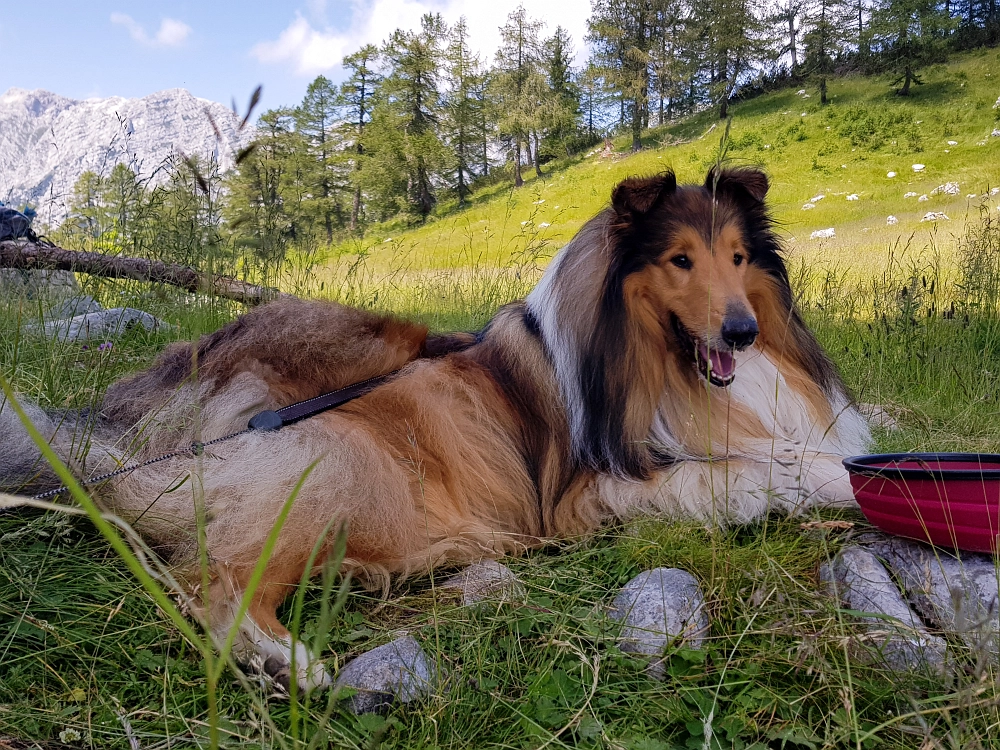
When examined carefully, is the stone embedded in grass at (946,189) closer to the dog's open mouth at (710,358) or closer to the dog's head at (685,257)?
the dog's head at (685,257)

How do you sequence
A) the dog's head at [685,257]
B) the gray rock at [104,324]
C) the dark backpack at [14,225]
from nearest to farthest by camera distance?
the dog's head at [685,257] < the gray rock at [104,324] < the dark backpack at [14,225]

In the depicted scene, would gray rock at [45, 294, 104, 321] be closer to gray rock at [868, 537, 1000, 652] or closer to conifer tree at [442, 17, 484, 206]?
gray rock at [868, 537, 1000, 652]

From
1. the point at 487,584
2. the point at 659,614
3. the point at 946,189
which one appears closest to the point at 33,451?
the point at 487,584

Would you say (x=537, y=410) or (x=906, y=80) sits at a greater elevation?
(x=906, y=80)

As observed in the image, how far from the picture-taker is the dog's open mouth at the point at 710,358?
3.01 metres

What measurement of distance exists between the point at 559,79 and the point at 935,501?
37.5m

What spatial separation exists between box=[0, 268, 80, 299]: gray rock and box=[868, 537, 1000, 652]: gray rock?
549cm

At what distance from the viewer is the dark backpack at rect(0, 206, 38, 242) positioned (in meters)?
5.74

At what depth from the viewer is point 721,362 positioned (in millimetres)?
3045

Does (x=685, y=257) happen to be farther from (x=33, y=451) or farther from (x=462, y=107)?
(x=462, y=107)

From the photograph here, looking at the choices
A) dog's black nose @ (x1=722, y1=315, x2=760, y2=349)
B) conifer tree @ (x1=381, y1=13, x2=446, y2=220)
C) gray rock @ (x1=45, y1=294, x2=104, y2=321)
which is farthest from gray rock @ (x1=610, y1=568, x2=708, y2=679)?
conifer tree @ (x1=381, y1=13, x2=446, y2=220)

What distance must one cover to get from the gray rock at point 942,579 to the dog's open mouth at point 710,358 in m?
0.98

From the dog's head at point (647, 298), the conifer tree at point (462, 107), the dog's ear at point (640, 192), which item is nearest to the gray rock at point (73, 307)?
the dog's head at point (647, 298)

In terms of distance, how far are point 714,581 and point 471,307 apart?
17.5ft
